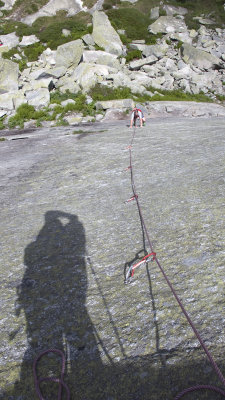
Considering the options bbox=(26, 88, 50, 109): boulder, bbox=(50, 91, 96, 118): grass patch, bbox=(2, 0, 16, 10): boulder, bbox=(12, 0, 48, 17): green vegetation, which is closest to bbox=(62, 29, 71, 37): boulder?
bbox=(12, 0, 48, 17): green vegetation

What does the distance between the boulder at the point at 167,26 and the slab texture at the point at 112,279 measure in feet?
140

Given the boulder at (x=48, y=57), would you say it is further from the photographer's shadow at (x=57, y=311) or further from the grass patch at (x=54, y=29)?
the photographer's shadow at (x=57, y=311)

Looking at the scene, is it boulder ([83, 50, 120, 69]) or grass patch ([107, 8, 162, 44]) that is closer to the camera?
boulder ([83, 50, 120, 69])

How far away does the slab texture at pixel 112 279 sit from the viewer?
11.6 ft

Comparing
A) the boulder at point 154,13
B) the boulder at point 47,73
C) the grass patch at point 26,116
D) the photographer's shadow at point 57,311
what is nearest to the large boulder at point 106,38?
the boulder at point 47,73

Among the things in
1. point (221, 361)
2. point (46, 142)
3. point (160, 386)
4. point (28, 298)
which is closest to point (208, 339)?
point (221, 361)

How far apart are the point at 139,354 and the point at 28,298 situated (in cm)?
213

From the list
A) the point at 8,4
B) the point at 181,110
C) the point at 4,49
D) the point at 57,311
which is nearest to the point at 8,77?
the point at 4,49

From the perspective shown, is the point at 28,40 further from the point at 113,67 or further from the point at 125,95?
the point at 125,95

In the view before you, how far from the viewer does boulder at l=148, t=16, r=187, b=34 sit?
4550 centimetres

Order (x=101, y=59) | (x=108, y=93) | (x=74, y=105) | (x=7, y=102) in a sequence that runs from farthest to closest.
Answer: (x=101, y=59) < (x=108, y=93) < (x=7, y=102) < (x=74, y=105)

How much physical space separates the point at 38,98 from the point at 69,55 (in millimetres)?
10746

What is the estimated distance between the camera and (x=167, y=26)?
46.3 m

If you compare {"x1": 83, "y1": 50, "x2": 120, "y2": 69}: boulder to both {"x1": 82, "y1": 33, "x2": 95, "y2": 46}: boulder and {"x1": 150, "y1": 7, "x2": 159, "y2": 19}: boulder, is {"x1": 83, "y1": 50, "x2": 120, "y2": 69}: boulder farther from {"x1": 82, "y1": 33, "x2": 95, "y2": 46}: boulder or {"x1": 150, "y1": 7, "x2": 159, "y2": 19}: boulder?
{"x1": 150, "y1": 7, "x2": 159, "y2": 19}: boulder
